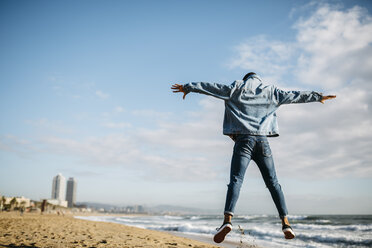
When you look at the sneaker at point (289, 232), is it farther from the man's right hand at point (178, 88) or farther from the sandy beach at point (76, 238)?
the sandy beach at point (76, 238)

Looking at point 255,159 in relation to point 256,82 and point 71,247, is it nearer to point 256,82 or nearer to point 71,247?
point 256,82

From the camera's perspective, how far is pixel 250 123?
371cm

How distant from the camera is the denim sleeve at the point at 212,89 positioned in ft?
12.6

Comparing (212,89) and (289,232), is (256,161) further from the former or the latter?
(212,89)

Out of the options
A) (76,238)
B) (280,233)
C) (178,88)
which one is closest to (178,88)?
(178,88)

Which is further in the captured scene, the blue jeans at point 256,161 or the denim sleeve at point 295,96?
the denim sleeve at point 295,96

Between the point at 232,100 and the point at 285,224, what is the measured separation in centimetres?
180

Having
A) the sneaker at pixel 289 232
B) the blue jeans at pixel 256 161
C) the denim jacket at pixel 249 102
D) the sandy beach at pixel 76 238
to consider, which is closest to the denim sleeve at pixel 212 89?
the denim jacket at pixel 249 102

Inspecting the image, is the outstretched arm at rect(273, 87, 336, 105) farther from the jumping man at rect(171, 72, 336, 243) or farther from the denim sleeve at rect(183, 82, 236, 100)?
the denim sleeve at rect(183, 82, 236, 100)

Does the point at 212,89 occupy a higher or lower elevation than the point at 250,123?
higher

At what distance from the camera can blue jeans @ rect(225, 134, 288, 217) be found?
3.52 m

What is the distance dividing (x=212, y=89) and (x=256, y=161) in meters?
1.14

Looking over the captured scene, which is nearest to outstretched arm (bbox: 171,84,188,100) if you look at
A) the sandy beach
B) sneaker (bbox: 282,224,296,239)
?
sneaker (bbox: 282,224,296,239)

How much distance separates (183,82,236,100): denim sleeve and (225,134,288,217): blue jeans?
0.61 m
